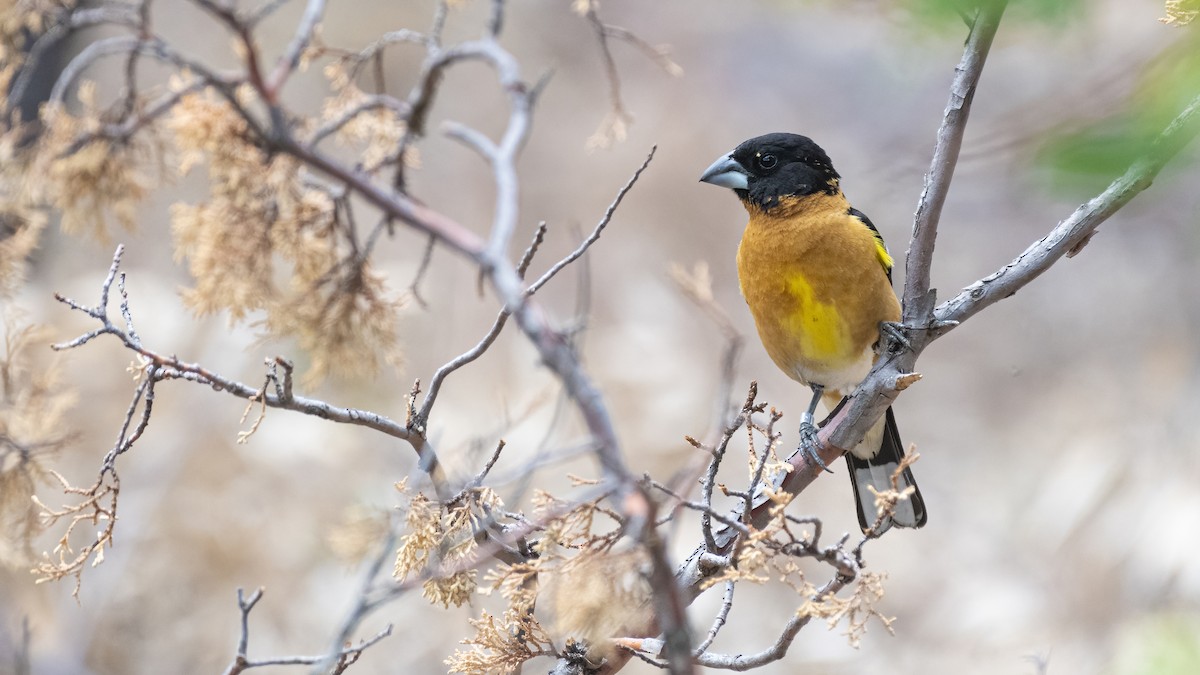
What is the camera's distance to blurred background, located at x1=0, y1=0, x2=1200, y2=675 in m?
6.31

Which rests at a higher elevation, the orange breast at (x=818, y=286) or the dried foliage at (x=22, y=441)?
the orange breast at (x=818, y=286)

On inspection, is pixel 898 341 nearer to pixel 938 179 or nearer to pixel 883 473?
pixel 938 179

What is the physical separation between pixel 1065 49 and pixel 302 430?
664cm

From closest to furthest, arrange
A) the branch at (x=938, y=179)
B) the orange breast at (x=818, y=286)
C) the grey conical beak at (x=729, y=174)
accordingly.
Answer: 1. the branch at (x=938, y=179)
2. the orange breast at (x=818, y=286)
3. the grey conical beak at (x=729, y=174)

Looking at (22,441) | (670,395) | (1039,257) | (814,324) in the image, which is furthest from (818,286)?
(670,395)

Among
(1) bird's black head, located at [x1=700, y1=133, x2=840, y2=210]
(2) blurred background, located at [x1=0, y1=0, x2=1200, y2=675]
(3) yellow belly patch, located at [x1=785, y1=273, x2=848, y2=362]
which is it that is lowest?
(3) yellow belly patch, located at [x1=785, y1=273, x2=848, y2=362]

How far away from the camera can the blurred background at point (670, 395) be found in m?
6.31

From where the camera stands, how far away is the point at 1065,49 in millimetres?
844

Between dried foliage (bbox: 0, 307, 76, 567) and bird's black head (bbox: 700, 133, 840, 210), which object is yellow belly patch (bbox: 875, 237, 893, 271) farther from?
dried foliage (bbox: 0, 307, 76, 567)

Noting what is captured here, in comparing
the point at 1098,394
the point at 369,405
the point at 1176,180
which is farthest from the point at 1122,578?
the point at 1176,180

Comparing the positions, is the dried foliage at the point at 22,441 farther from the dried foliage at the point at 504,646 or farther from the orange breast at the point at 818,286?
the orange breast at the point at 818,286

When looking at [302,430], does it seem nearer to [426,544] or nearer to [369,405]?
[369,405]

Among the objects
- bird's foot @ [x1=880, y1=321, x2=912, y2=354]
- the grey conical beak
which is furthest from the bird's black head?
bird's foot @ [x1=880, y1=321, x2=912, y2=354]

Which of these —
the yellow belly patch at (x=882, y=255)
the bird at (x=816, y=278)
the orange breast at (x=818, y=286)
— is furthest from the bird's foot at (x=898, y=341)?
the yellow belly patch at (x=882, y=255)
